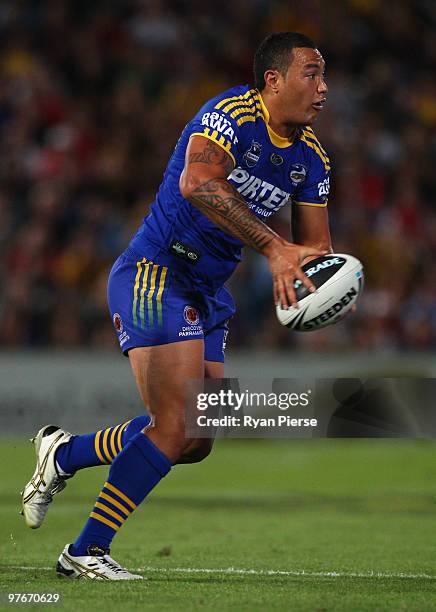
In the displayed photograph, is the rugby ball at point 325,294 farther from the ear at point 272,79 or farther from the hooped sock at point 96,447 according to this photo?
the hooped sock at point 96,447

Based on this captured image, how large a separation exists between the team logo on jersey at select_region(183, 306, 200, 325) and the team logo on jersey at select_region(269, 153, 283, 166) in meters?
0.83

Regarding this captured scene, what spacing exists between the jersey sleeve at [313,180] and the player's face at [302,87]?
12.7 inches

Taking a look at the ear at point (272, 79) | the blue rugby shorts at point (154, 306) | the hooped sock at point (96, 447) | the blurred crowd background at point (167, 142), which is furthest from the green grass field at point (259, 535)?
the ear at point (272, 79)

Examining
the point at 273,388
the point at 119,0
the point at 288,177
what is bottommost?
the point at 273,388

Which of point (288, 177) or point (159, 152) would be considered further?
point (159, 152)

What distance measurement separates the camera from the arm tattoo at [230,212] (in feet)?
17.7

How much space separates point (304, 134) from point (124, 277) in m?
1.18

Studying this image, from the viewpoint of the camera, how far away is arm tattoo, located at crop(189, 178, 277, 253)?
5.39 meters

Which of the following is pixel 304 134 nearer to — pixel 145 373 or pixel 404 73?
pixel 145 373

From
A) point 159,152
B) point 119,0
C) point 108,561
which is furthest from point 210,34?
point 108,561

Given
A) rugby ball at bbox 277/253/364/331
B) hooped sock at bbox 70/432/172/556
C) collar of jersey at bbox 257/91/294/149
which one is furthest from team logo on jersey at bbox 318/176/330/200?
hooped sock at bbox 70/432/172/556

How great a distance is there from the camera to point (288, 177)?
6227mm

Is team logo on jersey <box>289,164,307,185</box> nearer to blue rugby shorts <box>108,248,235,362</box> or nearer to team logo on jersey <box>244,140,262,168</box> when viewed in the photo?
team logo on jersey <box>244,140,262,168</box>

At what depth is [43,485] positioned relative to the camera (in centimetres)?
650
